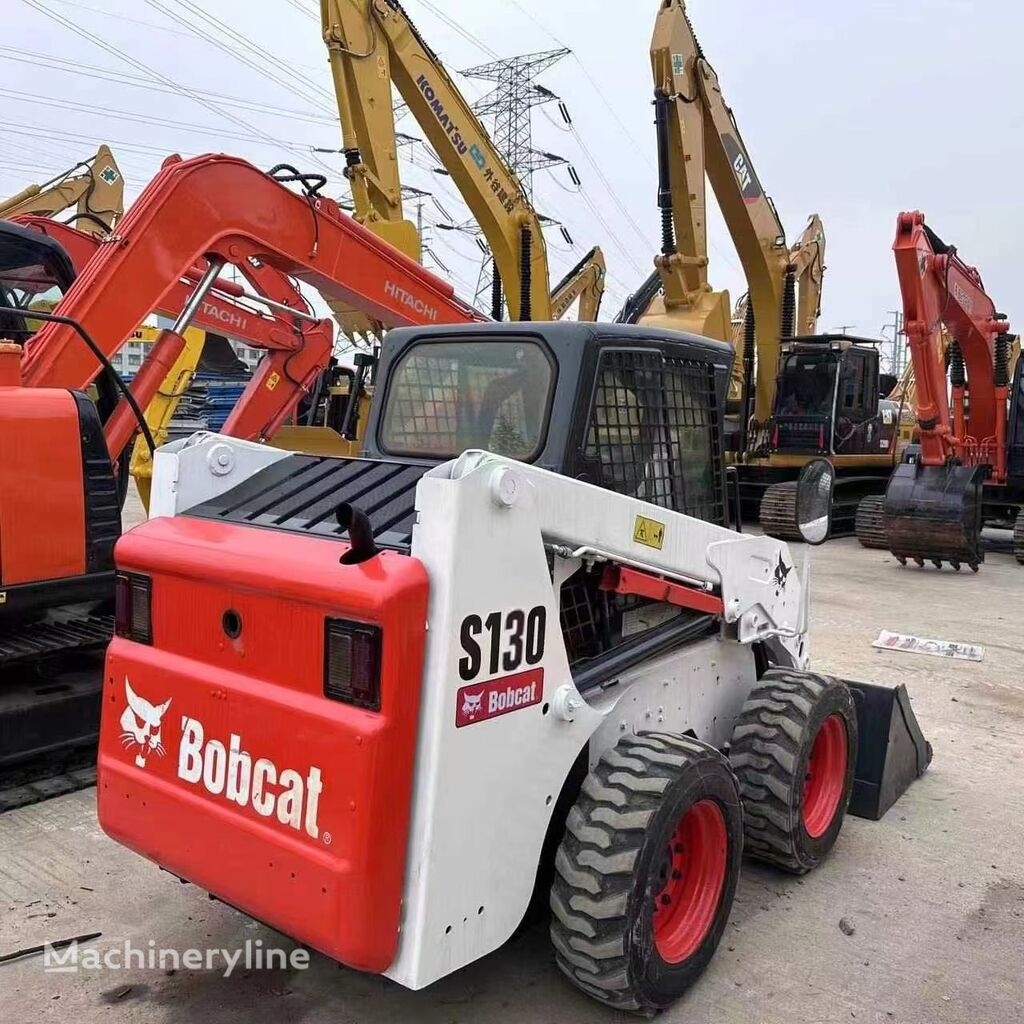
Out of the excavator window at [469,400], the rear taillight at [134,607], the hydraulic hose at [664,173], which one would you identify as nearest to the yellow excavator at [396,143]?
the hydraulic hose at [664,173]

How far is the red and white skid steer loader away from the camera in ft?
7.02

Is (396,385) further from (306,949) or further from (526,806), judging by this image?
(306,949)

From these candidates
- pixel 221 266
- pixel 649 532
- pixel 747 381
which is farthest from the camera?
pixel 747 381

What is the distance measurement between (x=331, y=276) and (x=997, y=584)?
7447 mm

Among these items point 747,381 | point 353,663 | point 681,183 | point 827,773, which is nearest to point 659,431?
point 353,663

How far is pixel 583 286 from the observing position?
16.8m

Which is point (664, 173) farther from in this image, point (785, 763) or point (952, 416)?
point (785, 763)

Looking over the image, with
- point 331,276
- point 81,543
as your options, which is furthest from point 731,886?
point 331,276

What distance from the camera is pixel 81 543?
13.9 feet

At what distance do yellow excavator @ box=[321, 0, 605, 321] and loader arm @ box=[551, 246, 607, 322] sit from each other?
14.7 feet

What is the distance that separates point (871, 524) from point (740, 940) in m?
9.99

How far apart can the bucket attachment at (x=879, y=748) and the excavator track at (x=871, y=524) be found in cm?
838

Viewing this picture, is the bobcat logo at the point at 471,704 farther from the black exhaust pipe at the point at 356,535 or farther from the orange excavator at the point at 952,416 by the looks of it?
the orange excavator at the point at 952,416

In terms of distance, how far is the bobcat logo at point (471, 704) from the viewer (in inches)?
86.0
